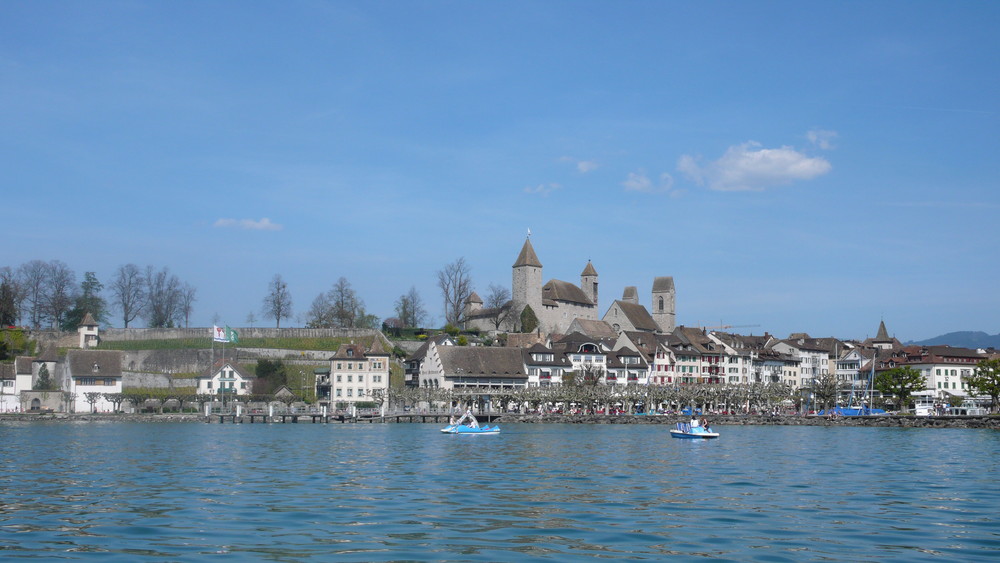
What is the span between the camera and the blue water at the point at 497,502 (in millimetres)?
21891

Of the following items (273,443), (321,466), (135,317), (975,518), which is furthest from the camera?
(135,317)

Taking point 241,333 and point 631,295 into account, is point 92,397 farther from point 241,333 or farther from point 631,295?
point 631,295

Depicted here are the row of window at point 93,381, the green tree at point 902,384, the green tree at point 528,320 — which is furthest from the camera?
the green tree at point 528,320

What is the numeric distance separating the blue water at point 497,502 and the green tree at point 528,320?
86.0 m

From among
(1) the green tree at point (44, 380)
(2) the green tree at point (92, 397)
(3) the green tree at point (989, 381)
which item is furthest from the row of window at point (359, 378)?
(3) the green tree at point (989, 381)

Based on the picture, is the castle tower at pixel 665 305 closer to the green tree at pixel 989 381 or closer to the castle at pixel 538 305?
the castle at pixel 538 305

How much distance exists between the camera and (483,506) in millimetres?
28719

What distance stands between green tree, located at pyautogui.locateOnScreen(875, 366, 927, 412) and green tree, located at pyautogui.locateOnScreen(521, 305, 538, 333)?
1945 inches

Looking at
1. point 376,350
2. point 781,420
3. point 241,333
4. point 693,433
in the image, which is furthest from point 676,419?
point 241,333

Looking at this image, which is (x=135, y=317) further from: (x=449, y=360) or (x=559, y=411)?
(x=559, y=411)

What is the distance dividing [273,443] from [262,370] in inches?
2257

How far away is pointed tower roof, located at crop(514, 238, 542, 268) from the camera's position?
152m

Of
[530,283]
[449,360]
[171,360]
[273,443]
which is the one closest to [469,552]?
[273,443]

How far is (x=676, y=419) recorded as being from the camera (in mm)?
96500
